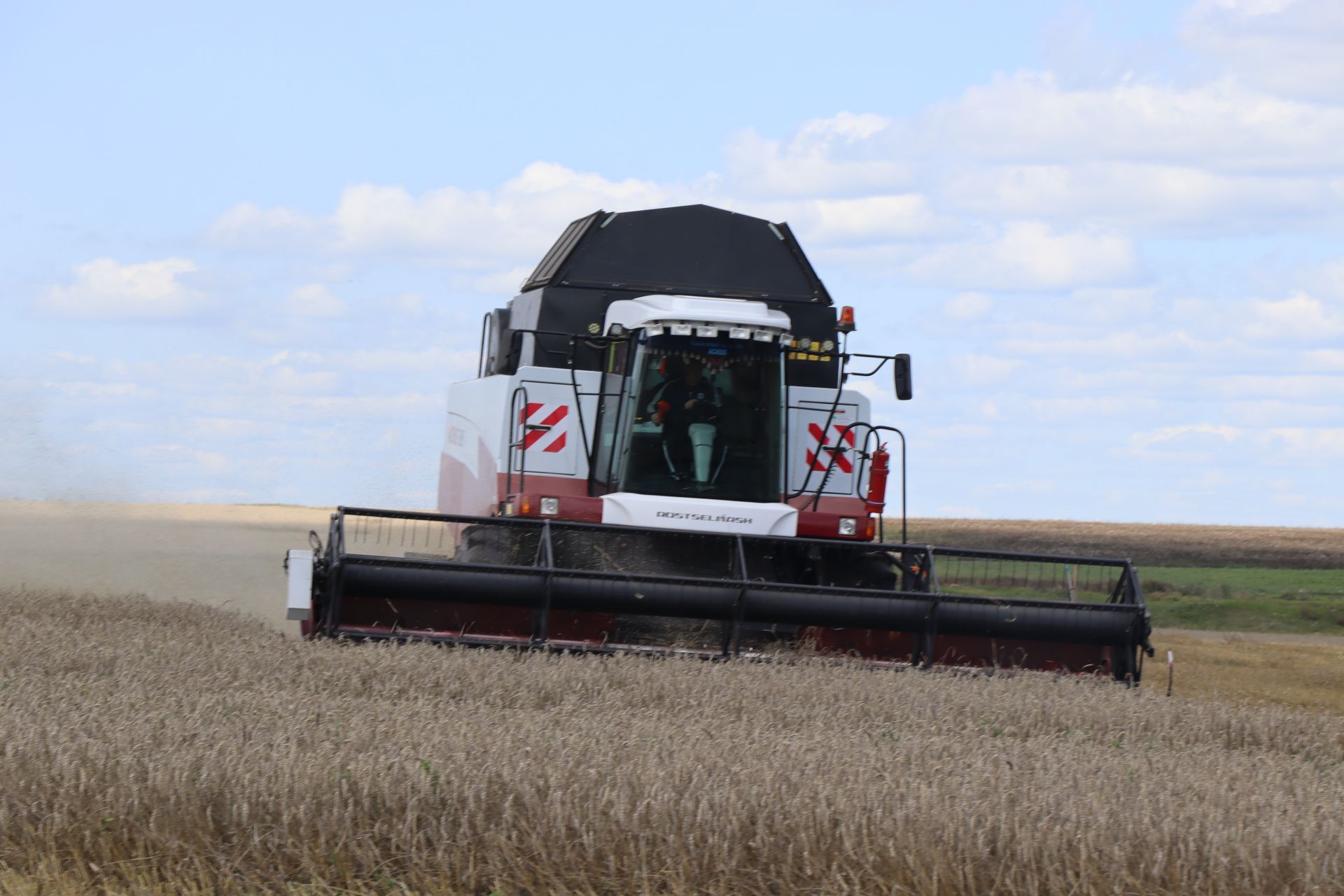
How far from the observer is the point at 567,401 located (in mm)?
10523

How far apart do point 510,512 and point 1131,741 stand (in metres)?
4.79

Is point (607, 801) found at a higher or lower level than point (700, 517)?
lower

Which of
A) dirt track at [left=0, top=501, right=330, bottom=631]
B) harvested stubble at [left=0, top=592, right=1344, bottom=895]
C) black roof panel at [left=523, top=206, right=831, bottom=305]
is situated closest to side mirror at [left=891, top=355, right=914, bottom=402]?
black roof panel at [left=523, top=206, right=831, bottom=305]

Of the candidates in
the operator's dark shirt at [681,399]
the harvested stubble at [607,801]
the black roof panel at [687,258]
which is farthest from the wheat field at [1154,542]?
the harvested stubble at [607,801]

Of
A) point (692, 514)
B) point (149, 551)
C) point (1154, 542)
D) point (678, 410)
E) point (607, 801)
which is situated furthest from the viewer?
point (1154, 542)

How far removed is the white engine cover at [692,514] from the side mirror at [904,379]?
127 centimetres

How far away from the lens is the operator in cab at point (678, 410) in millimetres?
10062

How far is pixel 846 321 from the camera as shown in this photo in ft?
35.2

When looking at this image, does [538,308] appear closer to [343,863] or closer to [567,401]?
[567,401]

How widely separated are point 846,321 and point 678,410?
146cm

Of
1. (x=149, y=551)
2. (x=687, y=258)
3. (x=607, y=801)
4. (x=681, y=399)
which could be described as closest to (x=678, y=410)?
(x=681, y=399)

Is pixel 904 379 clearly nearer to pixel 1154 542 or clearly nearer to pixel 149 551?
pixel 149 551

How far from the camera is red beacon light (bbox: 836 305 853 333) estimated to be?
10.7 meters

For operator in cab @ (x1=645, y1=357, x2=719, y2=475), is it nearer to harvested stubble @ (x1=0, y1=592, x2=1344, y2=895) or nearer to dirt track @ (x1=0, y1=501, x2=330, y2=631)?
harvested stubble @ (x1=0, y1=592, x2=1344, y2=895)
